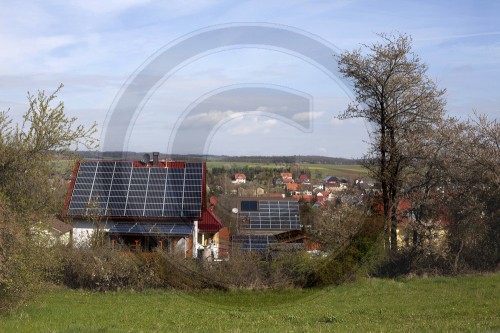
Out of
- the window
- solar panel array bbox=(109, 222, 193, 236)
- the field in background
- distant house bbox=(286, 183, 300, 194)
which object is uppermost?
the field in background

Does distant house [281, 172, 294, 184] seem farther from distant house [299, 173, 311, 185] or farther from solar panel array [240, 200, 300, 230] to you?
solar panel array [240, 200, 300, 230]

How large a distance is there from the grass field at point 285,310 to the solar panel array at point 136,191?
6560mm

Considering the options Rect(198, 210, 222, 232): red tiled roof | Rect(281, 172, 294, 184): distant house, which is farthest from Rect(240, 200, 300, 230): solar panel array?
Rect(198, 210, 222, 232): red tiled roof

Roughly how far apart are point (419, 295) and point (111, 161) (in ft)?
50.5

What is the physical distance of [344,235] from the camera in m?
20.4

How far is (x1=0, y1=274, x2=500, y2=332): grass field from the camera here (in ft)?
37.9

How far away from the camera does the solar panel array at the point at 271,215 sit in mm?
26375

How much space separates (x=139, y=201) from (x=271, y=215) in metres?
5.81

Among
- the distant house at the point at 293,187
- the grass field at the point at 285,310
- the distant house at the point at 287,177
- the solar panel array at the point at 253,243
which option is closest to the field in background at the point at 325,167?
the distant house at the point at 287,177

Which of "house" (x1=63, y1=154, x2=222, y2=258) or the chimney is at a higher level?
the chimney

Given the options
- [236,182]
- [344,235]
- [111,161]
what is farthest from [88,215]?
[344,235]

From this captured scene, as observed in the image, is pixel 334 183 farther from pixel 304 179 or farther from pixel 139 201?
pixel 139 201

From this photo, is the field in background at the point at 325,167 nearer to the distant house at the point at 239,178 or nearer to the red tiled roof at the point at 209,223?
the distant house at the point at 239,178

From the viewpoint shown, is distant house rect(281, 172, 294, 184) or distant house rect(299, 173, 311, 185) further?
distant house rect(299, 173, 311, 185)
